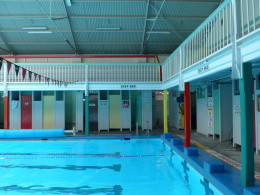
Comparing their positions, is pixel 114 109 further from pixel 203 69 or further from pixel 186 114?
pixel 203 69

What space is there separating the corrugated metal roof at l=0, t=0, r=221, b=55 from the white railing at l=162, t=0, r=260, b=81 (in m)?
5.27

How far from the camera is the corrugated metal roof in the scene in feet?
45.4

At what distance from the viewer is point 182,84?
9.03m

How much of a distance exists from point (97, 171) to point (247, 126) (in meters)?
4.43

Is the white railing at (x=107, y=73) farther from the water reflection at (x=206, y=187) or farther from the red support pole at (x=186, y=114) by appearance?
the water reflection at (x=206, y=187)

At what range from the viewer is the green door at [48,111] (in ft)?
50.4

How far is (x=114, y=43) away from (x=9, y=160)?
10.4 metres

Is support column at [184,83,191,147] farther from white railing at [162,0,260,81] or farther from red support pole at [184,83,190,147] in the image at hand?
white railing at [162,0,260,81]

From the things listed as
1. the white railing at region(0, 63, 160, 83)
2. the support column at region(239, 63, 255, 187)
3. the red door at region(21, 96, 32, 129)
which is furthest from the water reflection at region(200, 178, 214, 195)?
the red door at region(21, 96, 32, 129)

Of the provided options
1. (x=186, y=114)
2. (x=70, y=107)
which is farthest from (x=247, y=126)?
(x=70, y=107)

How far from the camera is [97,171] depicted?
294 inches

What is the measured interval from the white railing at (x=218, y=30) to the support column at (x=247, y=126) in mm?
768

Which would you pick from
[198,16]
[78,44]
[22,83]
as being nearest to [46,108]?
[22,83]

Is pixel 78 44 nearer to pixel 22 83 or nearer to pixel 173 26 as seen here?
pixel 22 83
